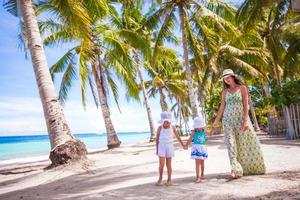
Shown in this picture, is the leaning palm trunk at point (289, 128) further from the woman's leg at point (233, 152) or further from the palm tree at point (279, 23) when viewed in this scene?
the woman's leg at point (233, 152)

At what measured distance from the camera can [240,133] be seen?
5.15m

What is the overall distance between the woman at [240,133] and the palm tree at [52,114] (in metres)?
4.33

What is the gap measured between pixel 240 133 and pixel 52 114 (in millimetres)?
5052

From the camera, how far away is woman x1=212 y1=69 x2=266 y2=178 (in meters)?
5.07

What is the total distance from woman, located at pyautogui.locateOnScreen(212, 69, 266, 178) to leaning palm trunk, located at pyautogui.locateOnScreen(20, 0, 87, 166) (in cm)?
432

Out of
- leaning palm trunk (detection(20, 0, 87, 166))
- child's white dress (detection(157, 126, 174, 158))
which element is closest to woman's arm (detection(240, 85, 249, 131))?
child's white dress (detection(157, 126, 174, 158))

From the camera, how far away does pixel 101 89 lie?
1553cm

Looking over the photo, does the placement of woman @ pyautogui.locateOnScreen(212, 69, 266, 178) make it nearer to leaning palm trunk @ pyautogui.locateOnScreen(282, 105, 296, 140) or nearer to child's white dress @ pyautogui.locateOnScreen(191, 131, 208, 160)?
child's white dress @ pyautogui.locateOnScreen(191, 131, 208, 160)

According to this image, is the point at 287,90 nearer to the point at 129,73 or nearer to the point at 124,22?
the point at 129,73

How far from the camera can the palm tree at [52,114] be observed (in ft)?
25.8

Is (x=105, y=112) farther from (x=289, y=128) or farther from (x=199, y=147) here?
(x=199, y=147)

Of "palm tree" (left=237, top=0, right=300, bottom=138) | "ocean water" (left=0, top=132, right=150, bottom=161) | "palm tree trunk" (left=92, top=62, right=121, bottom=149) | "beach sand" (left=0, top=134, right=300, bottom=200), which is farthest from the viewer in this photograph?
"ocean water" (left=0, top=132, right=150, bottom=161)

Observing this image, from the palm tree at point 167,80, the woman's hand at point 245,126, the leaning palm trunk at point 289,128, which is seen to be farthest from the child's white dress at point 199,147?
the palm tree at point 167,80

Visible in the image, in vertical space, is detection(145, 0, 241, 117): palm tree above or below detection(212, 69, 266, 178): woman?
above
